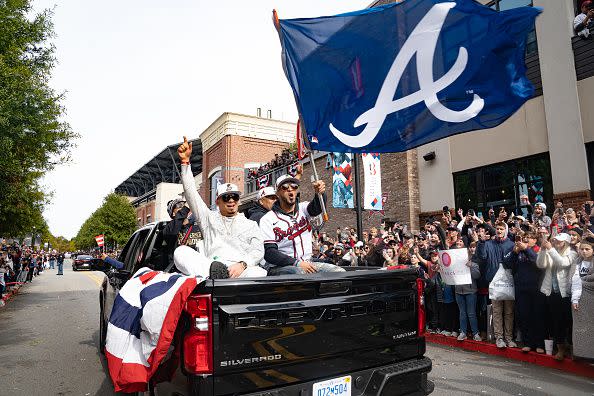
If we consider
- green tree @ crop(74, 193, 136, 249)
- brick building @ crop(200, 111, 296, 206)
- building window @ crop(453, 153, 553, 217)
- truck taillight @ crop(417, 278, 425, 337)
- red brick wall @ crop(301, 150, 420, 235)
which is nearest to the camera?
truck taillight @ crop(417, 278, 425, 337)

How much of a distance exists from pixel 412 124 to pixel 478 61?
3.77ft

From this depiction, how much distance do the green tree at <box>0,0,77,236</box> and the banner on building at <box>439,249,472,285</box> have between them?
28.3 ft

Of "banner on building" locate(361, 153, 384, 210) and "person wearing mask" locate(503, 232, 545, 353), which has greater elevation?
"banner on building" locate(361, 153, 384, 210)

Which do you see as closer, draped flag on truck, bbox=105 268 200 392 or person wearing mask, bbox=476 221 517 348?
draped flag on truck, bbox=105 268 200 392

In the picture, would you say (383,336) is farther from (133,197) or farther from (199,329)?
(133,197)

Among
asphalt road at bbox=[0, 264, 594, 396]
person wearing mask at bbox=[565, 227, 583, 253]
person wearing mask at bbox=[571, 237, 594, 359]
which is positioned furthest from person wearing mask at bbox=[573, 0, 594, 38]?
asphalt road at bbox=[0, 264, 594, 396]


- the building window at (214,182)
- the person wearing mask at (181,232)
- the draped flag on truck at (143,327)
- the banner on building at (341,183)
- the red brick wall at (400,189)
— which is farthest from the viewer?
the building window at (214,182)

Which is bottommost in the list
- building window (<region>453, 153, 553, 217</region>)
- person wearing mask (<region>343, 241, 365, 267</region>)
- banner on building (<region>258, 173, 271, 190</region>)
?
person wearing mask (<region>343, 241, 365, 267</region>)

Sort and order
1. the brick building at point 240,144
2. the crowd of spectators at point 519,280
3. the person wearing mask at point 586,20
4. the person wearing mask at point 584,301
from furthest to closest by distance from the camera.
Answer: the brick building at point 240,144 → the person wearing mask at point 586,20 → the crowd of spectators at point 519,280 → the person wearing mask at point 584,301

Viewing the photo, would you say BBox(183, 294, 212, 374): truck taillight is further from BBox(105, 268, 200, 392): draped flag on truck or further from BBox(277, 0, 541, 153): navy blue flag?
BBox(277, 0, 541, 153): navy blue flag

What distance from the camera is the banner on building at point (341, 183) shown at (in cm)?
1316

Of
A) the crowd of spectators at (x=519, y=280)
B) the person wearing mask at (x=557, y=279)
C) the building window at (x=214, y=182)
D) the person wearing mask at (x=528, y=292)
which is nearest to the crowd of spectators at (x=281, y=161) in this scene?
the building window at (x=214, y=182)

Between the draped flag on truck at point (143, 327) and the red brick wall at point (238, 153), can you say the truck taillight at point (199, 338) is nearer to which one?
the draped flag on truck at point (143, 327)

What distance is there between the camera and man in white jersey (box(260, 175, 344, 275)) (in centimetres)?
427
